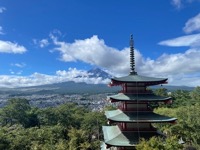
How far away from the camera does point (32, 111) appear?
3396 inches

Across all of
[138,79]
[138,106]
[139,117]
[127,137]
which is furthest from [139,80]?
[127,137]

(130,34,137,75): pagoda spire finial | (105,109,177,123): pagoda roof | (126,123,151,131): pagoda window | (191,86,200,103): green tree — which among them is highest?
(130,34,137,75): pagoda spire finial

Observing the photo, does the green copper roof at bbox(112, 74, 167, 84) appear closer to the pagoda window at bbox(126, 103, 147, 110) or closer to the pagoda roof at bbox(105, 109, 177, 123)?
the pagoda window at bbox(126, 103, 147, 110)

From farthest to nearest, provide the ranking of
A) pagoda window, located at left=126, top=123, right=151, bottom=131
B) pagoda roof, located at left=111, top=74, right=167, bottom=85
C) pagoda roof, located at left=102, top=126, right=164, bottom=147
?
pagoda roof, located at left=111, top=74, right=167, bottom=85
pagoda window, located at left=126, top=123, right=151, bottom=131
pagoda roof, located at left=102, top=126, right=164, bottom=147

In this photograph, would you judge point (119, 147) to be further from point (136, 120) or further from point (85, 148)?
point (85, 148)

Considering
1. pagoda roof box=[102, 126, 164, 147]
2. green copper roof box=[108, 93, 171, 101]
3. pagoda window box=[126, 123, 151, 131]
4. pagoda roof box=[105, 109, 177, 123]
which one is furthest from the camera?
pagoda window box=[126, 123, 151, 131]

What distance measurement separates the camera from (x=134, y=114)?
29.3m

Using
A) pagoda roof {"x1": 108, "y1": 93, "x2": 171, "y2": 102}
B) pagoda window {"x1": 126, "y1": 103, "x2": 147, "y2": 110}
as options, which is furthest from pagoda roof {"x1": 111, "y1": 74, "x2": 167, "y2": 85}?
pagoda window {"x1": 126, "y1": 103, "x2": 147, "y2": 110}

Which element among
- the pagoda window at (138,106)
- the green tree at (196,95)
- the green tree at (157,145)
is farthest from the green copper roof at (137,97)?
the green tree at (196,95)

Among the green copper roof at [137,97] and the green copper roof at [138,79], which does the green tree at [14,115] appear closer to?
the green copper roof at [138,79]

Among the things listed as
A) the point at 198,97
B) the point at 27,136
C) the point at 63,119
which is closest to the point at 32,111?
the point at 63,119

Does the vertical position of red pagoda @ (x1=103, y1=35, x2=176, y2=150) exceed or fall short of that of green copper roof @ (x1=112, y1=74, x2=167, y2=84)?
it falls short

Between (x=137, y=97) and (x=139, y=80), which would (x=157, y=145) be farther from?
(x=139, y=80)

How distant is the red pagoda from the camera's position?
28.0 m
